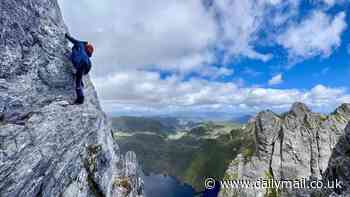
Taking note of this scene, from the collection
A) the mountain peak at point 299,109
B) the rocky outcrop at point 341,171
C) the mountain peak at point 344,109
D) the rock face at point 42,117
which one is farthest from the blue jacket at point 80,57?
the mountain peak at point 344,109

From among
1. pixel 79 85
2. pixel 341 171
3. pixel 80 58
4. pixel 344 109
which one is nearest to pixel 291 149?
pixel 344 109

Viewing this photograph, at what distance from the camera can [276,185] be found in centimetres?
12106

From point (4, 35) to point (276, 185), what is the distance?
449 feet

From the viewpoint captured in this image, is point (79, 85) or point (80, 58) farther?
point (79, 85)

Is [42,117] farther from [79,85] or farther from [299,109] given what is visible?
[299,109]

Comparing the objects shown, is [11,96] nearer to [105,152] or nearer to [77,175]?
[77,175]

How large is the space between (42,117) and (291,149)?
144959 millimetres

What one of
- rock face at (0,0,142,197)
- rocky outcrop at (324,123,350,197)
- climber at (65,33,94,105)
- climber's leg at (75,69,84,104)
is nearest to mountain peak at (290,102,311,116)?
rocky outcrop at (324,123,350,197)

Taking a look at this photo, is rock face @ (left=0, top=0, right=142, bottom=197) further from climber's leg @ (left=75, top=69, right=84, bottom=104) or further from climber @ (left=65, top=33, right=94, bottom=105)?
climber @ (left=65, top=33, right=94, bottom=105)

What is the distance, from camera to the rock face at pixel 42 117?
503 inches

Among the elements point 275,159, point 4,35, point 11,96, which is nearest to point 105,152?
point 11,96

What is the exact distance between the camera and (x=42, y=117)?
15562mm

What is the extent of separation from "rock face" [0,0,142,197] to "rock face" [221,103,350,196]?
117396mm

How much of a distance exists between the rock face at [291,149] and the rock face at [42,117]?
385ft
